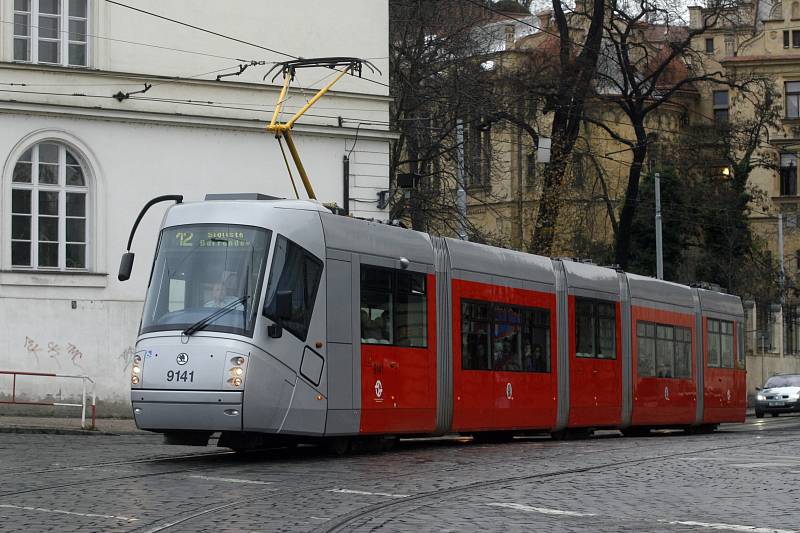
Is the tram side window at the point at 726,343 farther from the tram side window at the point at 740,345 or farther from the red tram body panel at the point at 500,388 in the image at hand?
the red tram body panel at the point at 500,388

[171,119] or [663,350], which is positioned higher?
[171,119]

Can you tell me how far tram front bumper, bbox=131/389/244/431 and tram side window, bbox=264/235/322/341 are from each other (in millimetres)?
1115

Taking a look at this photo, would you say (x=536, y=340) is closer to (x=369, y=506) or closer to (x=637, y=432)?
(x=637, y=432)

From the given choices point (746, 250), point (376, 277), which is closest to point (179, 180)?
point (376, 277)

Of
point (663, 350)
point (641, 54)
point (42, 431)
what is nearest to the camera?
point (42, 431)

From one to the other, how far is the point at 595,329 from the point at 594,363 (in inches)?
24.0

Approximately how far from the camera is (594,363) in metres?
25.4

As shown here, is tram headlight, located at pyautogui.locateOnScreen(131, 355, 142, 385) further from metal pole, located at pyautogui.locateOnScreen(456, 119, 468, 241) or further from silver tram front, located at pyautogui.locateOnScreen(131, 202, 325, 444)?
metal pole, located at pyautogui.locateOnScreen(456, 119, 468, 241)

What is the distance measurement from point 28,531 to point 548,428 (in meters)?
14.2

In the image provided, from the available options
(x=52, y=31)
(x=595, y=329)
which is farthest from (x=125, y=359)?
(x=595, y=329)

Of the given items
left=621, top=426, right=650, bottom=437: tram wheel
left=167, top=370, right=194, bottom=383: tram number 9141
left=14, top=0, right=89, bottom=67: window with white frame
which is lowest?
left=621, top=426, right=650, bottom=437: tram wheel

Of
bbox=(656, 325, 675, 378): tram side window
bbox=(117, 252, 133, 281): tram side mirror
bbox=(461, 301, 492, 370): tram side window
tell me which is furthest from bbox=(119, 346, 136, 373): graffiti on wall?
bbox=(117, 252, 133, 281): tram side mirror

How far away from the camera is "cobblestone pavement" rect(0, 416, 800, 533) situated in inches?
452

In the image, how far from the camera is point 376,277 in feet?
62.3
